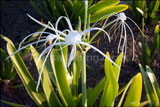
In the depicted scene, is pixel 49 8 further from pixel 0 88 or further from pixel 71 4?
pixel 0 88

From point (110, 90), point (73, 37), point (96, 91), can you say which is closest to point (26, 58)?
point (96, 91)

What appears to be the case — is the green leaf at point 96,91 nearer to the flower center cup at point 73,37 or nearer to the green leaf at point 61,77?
the green leaf at point 61,77

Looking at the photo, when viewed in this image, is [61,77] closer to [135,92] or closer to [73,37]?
[135,92]

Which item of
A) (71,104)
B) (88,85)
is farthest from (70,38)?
(88,85)

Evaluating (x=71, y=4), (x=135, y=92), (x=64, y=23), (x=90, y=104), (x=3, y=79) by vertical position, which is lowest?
(x=90, y=104)

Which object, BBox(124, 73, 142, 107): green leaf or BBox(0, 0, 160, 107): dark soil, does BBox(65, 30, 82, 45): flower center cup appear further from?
BBox(0, 0, 160, 107): dark soil

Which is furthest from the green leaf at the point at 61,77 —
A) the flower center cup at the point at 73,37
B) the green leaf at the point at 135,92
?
the flower center cup at the point at 73,37
